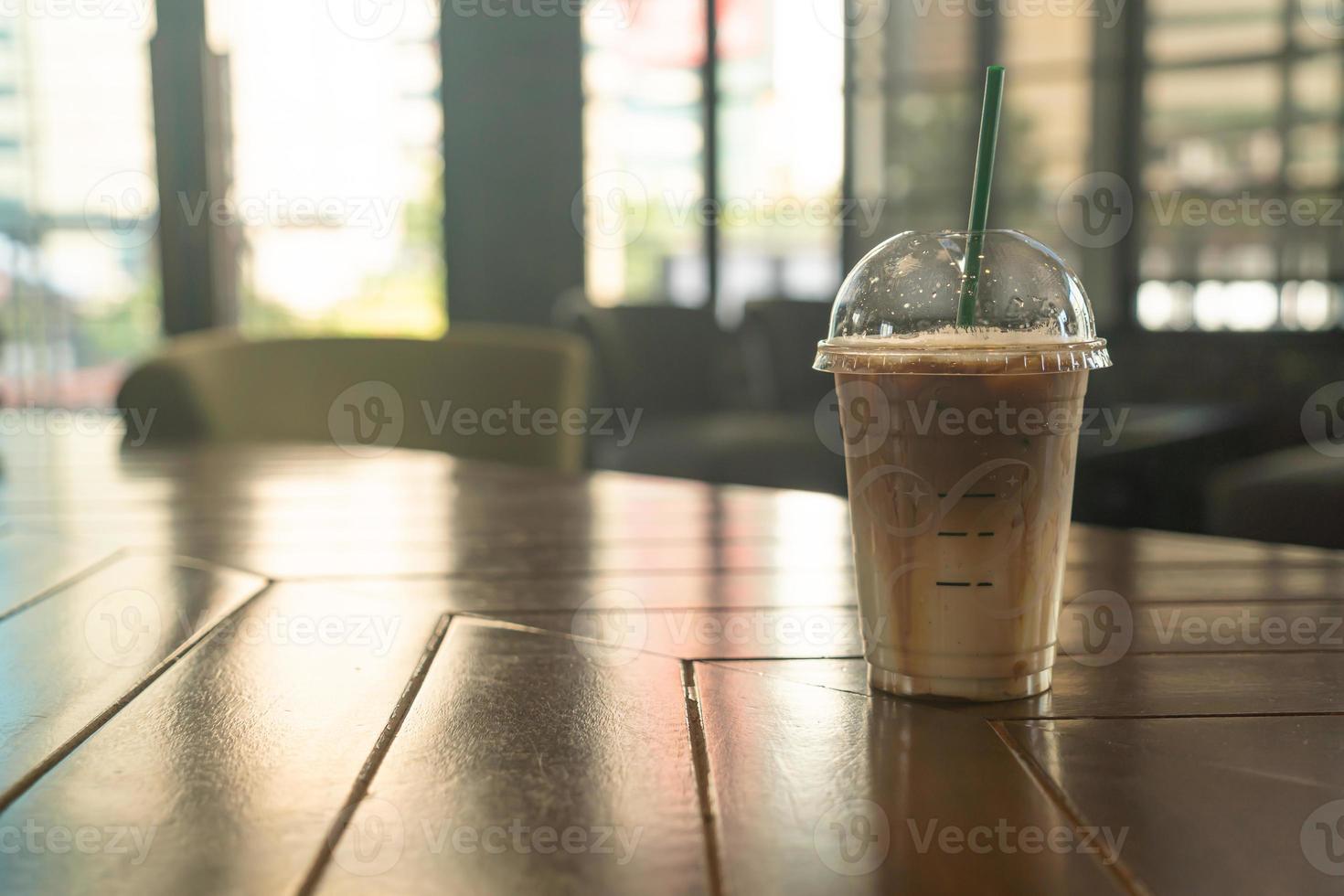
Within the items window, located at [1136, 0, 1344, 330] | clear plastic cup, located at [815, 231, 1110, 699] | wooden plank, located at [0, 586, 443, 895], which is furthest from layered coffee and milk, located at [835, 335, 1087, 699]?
window, located at [1136, 0, 1344, 330]

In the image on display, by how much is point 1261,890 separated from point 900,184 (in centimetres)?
493

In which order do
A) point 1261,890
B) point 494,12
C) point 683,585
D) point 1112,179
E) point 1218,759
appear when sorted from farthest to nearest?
point 494,12
point 1112,179
point 683,585
point 1218,759
point 1261,890

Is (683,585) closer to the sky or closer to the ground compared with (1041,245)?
closer to the ground

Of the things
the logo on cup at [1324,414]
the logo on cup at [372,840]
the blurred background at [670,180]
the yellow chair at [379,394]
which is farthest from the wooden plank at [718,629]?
the logo on cup at [1324,414]

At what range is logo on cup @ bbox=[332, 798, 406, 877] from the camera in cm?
39

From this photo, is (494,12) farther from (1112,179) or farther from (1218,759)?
(1218,759)

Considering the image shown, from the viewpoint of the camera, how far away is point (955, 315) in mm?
552

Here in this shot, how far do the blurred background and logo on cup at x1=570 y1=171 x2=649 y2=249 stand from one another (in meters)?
0.01

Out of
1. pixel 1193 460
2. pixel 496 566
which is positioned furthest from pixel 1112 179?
pixel 496 566

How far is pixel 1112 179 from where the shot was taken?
476 cm

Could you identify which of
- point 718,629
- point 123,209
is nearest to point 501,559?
point 718,629

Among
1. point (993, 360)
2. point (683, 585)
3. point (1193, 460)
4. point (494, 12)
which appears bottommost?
point (1193, 460)

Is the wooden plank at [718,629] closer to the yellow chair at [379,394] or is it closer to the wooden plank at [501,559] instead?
the wooden plank at [501,559]

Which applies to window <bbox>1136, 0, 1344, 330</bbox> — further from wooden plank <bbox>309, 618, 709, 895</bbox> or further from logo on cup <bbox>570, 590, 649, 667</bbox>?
wooden plank <bbox>309, 618, 709, 895</bbox>
